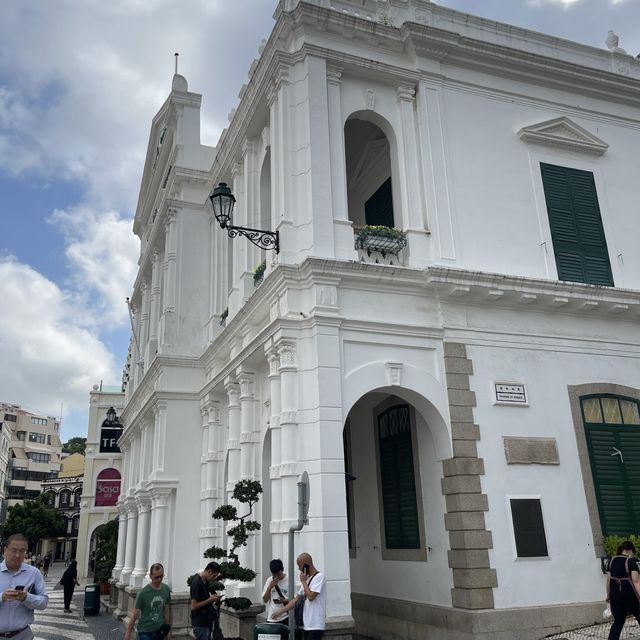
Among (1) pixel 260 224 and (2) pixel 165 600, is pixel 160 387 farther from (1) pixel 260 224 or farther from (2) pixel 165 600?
(2) pixel 165 600

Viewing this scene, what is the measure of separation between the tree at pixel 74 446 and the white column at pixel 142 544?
329 ft

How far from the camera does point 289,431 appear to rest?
1070cm

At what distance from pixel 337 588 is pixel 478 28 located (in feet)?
39.1

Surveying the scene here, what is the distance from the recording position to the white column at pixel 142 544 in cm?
1786

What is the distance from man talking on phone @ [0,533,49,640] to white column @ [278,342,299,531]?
4.89 m

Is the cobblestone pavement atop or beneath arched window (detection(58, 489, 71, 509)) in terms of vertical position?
beneath

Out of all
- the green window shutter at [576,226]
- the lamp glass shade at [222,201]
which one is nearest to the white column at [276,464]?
the lamp glass shade at [222,201]

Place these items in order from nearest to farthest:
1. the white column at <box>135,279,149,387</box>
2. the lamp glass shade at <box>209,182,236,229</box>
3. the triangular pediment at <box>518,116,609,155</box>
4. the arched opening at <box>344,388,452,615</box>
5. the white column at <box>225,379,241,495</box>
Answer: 1. the lamp glass shade at <box>209,182,236,229</box>
2. the arched opening at <box>344,388,452,615</box>
3. the white column at <box>225,379,241,495</box>
4. the triangular pediment at <box>518,116,609,155</box>
5. the white column at <box>135,279,149,387</box>

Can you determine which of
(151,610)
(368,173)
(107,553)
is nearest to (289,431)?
(151,610)

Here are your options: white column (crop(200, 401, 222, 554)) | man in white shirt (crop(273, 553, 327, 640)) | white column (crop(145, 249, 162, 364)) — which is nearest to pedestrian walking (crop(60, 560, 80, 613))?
white column (crop(145, 249, 162, 364))

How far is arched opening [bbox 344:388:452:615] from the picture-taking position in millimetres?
11562

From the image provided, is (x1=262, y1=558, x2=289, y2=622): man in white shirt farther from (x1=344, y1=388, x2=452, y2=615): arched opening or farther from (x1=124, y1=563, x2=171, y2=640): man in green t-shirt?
(x1=344, y1=388, x2=452, y2=615): arched opening

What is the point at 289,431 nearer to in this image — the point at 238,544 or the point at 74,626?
the point at 238,544

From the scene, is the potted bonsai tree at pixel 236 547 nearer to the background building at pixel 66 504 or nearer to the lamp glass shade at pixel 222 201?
the lamp glass shade at pixel 222 201
